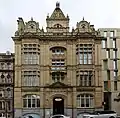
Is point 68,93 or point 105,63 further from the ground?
point 105,63

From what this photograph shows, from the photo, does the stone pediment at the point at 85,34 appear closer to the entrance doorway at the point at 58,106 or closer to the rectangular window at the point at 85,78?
the rectangular window at the point at 85,78

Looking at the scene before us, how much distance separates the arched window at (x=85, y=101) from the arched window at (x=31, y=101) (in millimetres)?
7689

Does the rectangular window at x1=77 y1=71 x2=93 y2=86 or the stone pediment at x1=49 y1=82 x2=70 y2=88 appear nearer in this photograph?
the stone pediment at x1=49 y1=82 x2=70 y2=88

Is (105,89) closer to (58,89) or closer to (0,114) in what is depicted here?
(58,89)

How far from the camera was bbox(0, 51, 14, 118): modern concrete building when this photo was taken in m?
82.4

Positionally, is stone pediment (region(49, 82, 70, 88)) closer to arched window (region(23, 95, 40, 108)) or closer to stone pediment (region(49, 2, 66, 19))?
arched window (region(23, 95, 40, 108))

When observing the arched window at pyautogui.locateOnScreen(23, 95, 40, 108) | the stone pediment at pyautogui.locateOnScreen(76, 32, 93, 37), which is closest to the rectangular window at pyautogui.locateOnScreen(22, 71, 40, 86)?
the arched window at pyautogui.locateOnScreen(23, 95, 40, 108)

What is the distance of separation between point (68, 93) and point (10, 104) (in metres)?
20.9

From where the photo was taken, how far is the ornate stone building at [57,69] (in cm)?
6681

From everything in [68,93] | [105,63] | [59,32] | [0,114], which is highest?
[59,32]

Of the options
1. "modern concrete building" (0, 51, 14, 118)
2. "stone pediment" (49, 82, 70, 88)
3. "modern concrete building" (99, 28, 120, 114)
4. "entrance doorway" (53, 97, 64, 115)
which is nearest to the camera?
"stone pediment" (49, 82, 70, 88)

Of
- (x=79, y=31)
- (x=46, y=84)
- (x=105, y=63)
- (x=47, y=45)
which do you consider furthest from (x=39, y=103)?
(x=105, y=63)

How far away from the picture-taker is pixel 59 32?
6944 centimetres

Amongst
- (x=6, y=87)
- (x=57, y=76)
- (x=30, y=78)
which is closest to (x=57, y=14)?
(x=57, y=76)
